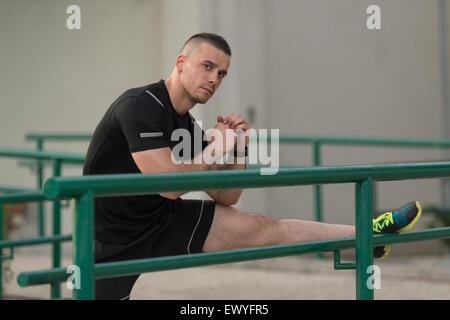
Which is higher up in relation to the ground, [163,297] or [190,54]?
[190,54]

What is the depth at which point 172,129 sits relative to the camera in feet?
11.9

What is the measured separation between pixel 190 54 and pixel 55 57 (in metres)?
5.47

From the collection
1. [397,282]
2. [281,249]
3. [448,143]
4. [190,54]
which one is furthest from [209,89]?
[448,143]

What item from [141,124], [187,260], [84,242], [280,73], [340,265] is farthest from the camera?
A: [280,73]

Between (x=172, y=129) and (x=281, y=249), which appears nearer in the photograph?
(x=281, y=249)

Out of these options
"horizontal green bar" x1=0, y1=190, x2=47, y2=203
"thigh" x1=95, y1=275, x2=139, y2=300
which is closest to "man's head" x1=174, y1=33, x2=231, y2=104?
"thigh" x1=95, y1=275, x2=139, y2=300

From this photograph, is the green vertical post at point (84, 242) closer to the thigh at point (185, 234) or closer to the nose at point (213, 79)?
the thigh at point (185, 234)

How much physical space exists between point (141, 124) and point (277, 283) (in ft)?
10.8

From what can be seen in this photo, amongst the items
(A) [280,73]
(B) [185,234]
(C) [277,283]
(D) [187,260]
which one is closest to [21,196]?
(B) [185,234]

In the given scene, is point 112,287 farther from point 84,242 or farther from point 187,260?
point 84,242

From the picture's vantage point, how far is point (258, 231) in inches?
143

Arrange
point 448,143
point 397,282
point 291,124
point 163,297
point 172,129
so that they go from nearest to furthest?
point 172,129
point 163,297
point 397,282
point 448,143
point 291,124
